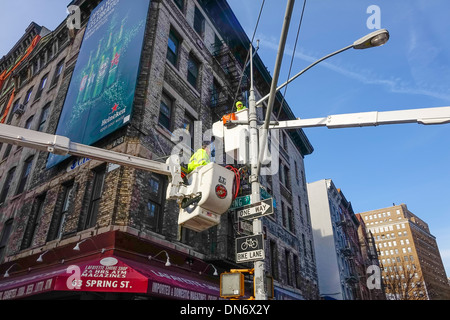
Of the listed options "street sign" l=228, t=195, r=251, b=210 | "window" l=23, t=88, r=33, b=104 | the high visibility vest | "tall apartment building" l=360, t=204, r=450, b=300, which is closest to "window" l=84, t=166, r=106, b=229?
"street sign" l=228, t=195, r=251, b=210

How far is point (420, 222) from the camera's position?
162m

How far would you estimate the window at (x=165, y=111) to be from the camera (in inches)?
534

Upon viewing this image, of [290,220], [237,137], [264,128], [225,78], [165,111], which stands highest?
[225,78]

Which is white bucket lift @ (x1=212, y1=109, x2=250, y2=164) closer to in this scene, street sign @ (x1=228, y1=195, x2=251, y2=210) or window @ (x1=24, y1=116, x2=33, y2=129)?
street sign @ (x1=228, y1=195, x2=251, y2=210)

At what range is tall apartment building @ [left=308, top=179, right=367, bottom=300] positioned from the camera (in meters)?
33.6

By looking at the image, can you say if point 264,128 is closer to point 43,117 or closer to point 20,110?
point 43,117

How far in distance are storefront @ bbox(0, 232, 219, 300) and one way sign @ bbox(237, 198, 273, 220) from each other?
10.4 feet

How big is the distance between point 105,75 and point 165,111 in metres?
3.07

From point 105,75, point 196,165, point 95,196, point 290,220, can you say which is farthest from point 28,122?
point 290,220

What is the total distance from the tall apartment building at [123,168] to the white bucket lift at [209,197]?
3.57 metres

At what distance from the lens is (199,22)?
62.9 ft

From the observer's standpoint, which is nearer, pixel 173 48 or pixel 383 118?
pixel 383 118

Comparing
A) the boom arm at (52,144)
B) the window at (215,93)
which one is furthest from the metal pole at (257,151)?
the window at (215,93)

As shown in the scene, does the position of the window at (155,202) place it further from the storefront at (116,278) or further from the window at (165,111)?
the window at (165,111)
